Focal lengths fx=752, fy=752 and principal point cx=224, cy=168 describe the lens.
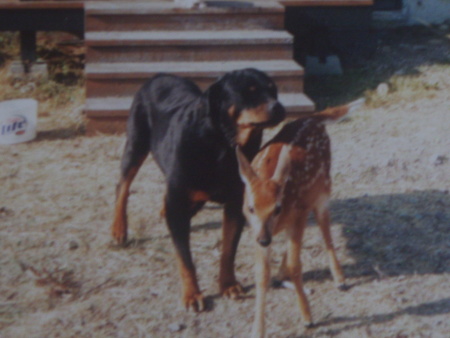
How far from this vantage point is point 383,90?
7746 millimetres

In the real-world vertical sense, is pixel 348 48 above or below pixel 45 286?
above

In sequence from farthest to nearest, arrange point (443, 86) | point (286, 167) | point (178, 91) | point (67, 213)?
point (443, 86) → point (67, 213) → point (178, 91) → point (286, 167)

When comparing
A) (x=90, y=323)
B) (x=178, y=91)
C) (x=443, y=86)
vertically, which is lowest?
(x=90, y=323)

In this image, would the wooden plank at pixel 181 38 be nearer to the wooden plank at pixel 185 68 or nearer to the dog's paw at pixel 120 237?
the wooden plank at pixel 185 68

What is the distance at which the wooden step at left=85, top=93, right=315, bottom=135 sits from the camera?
268 inches

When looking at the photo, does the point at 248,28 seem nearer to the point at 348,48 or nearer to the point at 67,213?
the point at 348,48

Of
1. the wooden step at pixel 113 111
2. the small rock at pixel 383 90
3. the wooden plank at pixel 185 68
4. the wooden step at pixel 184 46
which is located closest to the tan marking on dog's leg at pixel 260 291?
the wooden step at pixel 113 111

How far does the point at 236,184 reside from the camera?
4.05 meters

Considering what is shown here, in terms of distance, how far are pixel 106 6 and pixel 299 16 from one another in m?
2.21

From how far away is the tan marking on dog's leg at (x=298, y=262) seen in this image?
3.85 metres

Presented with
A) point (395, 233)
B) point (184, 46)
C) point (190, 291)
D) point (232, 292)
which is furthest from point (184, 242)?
point (184, 46)

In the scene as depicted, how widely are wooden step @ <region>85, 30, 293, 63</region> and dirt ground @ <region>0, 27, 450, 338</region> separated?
2.70 feet

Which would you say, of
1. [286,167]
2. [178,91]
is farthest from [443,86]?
[286,167]

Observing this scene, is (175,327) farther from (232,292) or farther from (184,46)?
(184,46)
